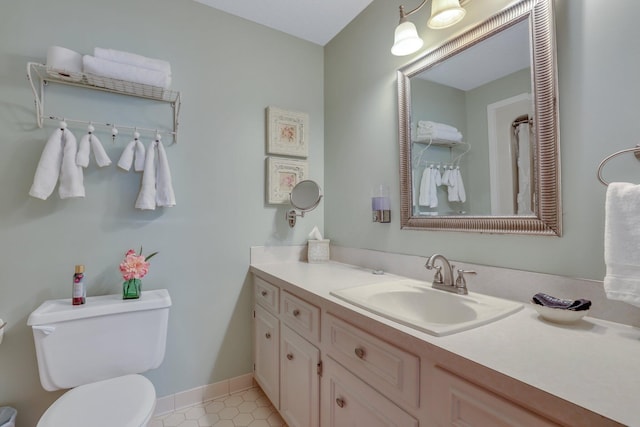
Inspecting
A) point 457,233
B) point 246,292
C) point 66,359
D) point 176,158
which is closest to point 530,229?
point 457,233

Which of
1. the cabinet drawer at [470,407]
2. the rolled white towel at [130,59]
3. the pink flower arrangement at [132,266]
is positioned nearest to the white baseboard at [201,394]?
the pink flower arrangement at [132,266]

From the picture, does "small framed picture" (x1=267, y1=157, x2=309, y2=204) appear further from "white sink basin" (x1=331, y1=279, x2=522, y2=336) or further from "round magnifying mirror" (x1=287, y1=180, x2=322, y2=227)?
"white sink basin" (x1=331, y1=279, x2=522, y2=336)

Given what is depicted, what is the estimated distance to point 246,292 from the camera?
1.90m

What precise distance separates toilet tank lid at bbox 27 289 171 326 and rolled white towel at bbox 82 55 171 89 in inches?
42.9

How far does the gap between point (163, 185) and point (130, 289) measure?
555 millimetres

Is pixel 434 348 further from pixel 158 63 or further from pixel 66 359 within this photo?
pixel 158 63

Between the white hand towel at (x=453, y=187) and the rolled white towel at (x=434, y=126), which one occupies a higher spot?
the rolled white towel at (x=434, y=126)

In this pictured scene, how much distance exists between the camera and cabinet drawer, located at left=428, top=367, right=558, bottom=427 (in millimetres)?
550

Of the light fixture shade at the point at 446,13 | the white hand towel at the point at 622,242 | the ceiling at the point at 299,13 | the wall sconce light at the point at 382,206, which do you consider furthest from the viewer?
the ceiling at the point at 299,13

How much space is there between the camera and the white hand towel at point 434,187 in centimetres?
138

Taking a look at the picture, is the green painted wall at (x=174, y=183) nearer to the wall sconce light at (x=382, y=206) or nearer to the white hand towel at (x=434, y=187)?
the wall sconce light at (x=382, y=206)

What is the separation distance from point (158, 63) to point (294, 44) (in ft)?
3.34

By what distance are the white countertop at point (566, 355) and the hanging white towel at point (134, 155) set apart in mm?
1335

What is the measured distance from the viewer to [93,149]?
4.65 ft
